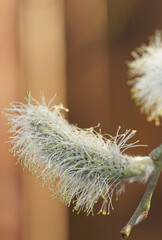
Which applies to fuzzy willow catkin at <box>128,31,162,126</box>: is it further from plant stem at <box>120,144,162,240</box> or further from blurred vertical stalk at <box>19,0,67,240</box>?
blurred vertical stalk at <box>19,0,67,240</box>

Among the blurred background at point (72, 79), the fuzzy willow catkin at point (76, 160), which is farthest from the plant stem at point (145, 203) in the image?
the blurred background at point (72, 79)

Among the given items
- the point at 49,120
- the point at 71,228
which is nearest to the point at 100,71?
the point at 71,228

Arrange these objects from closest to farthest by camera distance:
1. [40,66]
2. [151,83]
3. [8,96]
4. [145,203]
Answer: [145,203] → [151,83] → [8,96] → [40,66]

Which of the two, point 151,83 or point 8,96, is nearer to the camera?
point 151,83

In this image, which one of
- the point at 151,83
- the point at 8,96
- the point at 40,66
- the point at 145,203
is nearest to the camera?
the point at 145,203

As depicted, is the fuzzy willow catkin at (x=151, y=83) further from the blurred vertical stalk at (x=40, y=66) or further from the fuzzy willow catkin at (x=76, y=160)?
the blurred vertical stalk at (x=40, y=66)

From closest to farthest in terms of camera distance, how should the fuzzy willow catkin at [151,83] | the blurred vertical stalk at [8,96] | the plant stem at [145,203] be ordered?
the plant stem at [145,203] < the fuzzy willow catkin at [151,83] < the blurred vertical stalk at [8,96]

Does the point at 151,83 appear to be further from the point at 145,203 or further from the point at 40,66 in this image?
the point at 40,66

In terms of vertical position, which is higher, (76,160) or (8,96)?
(8,96)

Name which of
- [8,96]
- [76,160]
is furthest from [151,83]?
[8,96]
